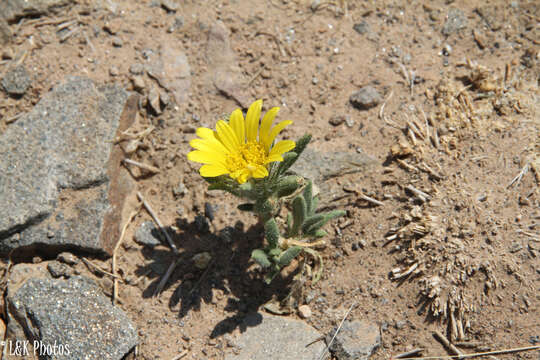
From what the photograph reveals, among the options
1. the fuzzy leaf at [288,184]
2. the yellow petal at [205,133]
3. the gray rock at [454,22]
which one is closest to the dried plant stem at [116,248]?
the yellow petal at [205,133]

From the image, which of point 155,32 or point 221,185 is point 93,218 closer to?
point 221,185

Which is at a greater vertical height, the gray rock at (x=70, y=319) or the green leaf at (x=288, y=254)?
the green leaf at (x=288, y=254)

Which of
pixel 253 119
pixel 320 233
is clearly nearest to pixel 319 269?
pixel 320 233

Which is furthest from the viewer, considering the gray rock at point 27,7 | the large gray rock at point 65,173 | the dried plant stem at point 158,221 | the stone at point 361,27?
the gray rock at point 27,7

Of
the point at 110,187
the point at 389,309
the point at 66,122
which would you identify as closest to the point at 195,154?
the point at 110,187

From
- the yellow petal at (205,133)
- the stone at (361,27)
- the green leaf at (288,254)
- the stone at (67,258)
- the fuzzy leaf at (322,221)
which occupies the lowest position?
the stone at (67,258)

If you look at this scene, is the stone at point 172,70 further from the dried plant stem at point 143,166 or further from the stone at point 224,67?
the dried plant stem at point 143,166
